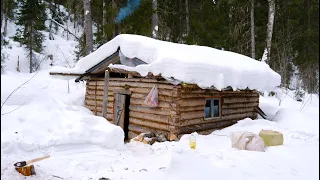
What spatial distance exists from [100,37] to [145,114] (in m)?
8.06

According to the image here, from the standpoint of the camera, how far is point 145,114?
10.6m

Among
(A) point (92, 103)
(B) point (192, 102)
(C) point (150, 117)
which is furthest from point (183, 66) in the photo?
(A) point (92, 103)

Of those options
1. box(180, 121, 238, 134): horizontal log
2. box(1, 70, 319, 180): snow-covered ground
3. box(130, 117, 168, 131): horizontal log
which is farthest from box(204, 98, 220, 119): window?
box(130, 117, 168, 131): horizontal log

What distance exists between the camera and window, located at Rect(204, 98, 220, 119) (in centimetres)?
1073

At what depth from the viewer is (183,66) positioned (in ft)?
28.7

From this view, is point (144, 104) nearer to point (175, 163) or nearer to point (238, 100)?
point (238, 100)

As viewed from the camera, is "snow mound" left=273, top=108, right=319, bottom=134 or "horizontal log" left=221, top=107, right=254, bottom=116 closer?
"snow mound" left=273, top=108, right=319, bottom=134

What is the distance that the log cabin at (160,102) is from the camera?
31.4 feet

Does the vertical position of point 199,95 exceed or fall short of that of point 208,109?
it exceeds it

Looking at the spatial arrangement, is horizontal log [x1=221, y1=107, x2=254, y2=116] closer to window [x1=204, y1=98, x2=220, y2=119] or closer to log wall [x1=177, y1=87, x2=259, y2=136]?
log wall [x1=177, y1=87, x2=259, y2=136]

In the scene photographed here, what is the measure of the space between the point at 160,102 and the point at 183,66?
Answer: 1.83 m

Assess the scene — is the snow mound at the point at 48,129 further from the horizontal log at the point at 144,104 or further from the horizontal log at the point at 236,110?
the horizontal log at the point at 236,110

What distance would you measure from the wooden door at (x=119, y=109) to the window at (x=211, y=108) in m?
3.33

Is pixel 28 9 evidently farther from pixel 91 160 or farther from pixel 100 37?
pixel 91 160
